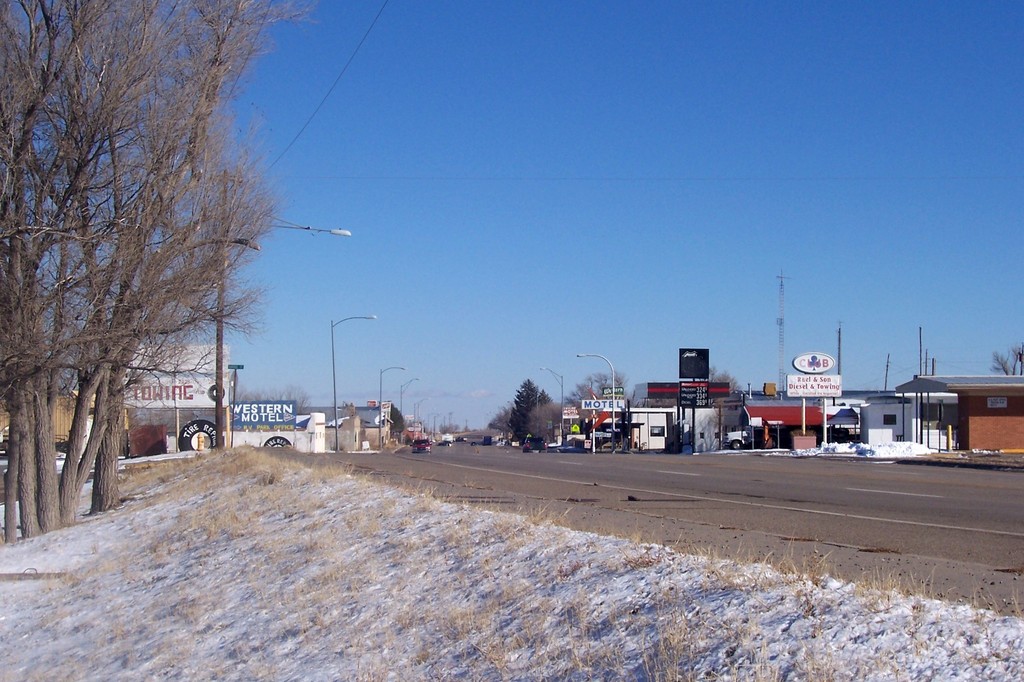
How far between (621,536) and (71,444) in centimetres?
1455

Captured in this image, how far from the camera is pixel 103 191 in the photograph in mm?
17047

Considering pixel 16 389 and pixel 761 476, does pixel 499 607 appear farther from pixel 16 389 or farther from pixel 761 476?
pixel 761 476

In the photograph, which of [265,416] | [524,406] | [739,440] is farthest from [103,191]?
[524,406]

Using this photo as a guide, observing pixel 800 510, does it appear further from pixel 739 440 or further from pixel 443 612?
pixel 739 440

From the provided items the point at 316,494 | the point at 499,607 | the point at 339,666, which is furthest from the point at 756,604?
the point at 316,494

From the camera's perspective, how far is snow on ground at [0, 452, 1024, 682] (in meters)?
5.75

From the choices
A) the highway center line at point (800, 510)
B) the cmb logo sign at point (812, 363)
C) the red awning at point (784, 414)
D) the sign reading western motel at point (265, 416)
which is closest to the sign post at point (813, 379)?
the cmb logo sign at point (812, 363)

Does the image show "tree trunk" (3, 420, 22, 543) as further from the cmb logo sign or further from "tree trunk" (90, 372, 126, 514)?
the cmb logo sign

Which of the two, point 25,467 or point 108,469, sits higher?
point 25,467

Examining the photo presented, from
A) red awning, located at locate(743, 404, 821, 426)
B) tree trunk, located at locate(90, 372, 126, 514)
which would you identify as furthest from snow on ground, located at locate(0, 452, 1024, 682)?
red awning, located at locate(743, 404, 821, 426)

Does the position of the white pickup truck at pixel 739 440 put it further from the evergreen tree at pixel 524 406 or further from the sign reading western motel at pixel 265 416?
the evergreen tree at pixel 524 406

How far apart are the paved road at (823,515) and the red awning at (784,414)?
129 ft

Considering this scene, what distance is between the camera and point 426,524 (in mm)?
11477

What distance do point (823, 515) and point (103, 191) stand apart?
1325 centimetres
